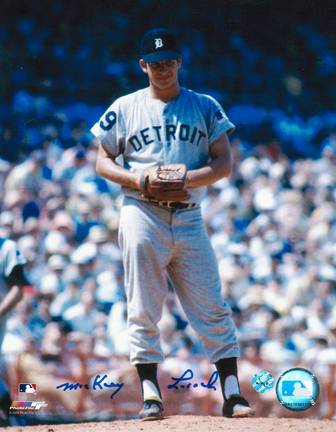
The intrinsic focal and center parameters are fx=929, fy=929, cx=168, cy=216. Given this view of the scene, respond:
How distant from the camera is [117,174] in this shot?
2883 millimetres

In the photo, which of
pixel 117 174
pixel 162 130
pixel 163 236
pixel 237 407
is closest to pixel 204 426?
pixel 237 407

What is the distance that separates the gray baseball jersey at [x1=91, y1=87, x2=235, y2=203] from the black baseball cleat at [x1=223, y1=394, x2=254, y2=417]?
0.63 meters

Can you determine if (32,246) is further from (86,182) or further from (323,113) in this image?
(323,113)

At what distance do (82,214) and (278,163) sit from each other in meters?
1.34

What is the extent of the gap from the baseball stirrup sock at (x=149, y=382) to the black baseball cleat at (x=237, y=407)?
22 cm

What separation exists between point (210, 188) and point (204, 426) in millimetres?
2974

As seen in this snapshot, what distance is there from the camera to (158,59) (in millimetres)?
2900

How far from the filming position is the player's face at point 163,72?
115 inches

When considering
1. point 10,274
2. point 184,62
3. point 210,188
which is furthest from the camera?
point 210,188
